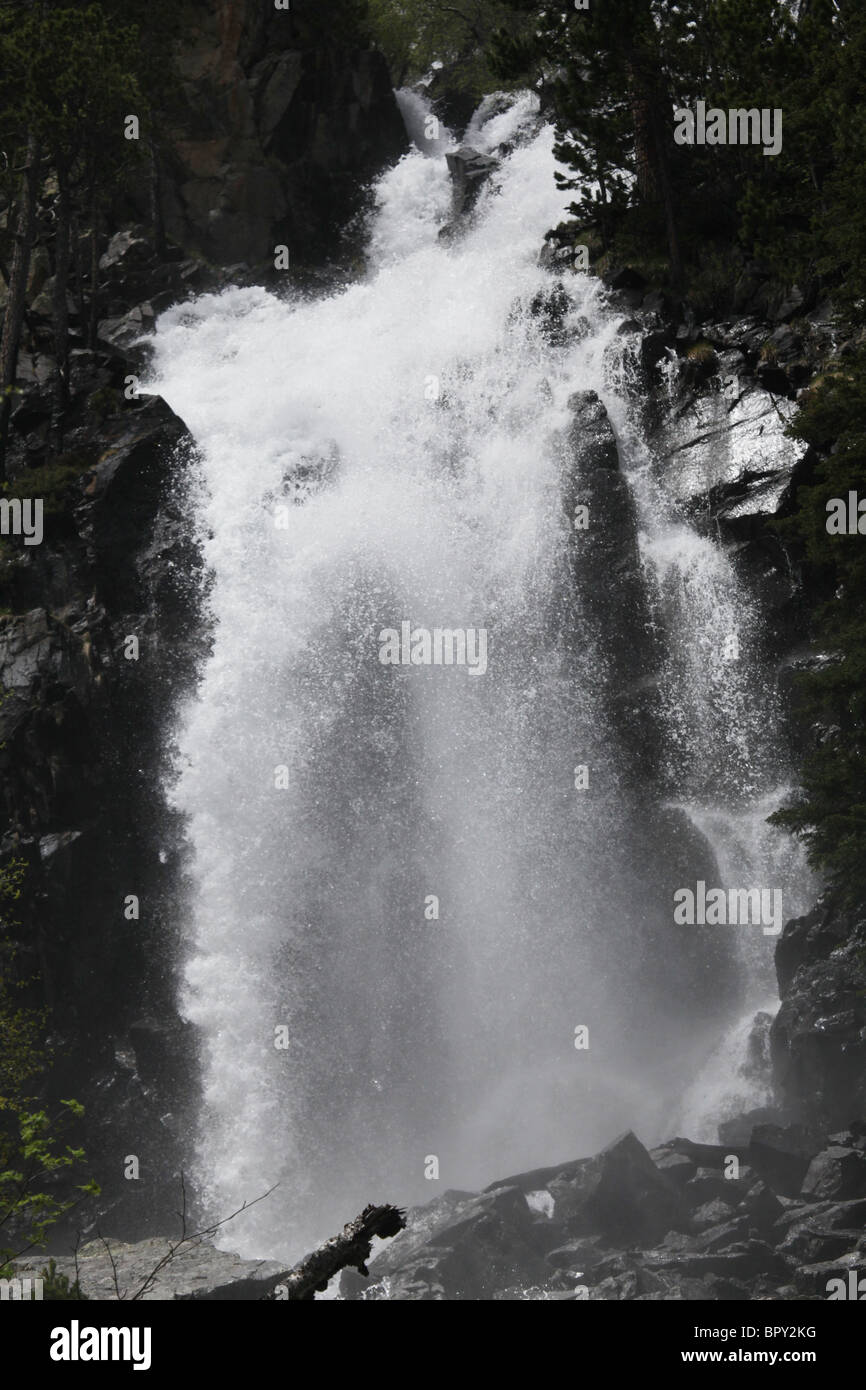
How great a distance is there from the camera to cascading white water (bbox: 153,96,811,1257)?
21328 millimetres

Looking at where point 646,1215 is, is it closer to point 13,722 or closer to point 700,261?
point 13,722

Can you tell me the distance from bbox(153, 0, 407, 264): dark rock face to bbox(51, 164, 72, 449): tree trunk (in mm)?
9462

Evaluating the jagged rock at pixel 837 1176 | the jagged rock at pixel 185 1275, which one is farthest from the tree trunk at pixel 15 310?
the jagged rock at pixel 837 1176

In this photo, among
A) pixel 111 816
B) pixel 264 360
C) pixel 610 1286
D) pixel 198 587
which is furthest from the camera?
pixel 264 360

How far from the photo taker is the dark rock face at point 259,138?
4209 cm

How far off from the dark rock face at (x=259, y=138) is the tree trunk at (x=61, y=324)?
9.46 meters

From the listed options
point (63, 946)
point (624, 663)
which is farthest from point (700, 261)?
point (63, 946)

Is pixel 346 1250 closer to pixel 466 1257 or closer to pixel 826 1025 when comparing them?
pixel 466 1257

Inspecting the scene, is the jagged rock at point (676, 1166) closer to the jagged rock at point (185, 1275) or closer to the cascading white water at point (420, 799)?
the cascading white water at point (420, 799)

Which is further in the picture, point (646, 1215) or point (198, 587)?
point (198, 587)

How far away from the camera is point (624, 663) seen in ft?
82.5

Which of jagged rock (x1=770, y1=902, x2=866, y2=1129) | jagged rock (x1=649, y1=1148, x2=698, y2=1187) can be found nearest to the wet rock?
jagged rock (x1=649, y1=1148, x2=698, y2=1187)

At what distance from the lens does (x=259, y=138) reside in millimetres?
42156

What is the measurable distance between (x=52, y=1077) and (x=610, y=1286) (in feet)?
39.9
